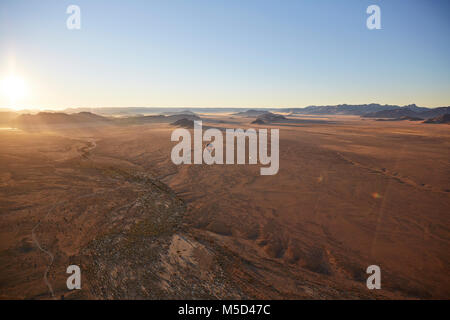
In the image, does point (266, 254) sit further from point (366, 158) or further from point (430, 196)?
point (366, 158)

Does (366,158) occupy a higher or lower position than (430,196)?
higher
